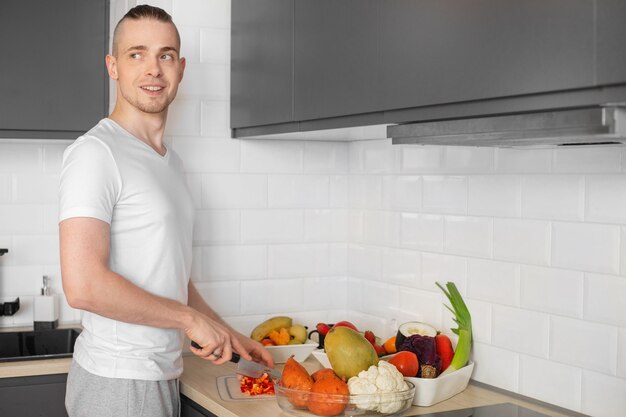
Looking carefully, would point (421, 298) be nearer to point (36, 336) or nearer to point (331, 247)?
point (331, 247)

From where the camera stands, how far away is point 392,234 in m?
2.82

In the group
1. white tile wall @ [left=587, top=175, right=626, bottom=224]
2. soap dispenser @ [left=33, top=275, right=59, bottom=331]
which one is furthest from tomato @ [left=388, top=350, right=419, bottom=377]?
soap dispenser @ [left=33, top=275, right=59, bottom=331]

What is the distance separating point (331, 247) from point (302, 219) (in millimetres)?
156

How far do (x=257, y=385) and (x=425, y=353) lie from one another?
456 millimetres

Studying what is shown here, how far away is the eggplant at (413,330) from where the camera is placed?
2.45 meters

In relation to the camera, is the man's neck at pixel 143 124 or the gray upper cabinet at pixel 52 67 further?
the gray upper cabinet at pixel 52 67

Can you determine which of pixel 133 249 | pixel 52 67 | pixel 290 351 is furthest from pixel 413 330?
pixel 52 67

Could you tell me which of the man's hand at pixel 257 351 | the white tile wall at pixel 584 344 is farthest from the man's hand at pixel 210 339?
the white tile wall at pixel 584 344

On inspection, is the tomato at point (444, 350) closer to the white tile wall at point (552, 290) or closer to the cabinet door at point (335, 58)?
the white tile wall at point (552, 290)

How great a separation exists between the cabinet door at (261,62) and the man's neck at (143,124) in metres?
0.36

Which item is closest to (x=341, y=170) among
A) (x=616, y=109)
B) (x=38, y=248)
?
(x=38, y=248)

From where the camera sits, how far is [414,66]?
186 cm

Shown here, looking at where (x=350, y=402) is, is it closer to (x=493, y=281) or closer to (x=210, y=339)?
(x=210, y=339)

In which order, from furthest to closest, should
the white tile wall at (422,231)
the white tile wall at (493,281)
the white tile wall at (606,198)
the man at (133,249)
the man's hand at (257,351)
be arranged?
the white tile wall at (422,231)
the man's hand at (257,351)
the white tile wall at (493,281)
the man at (133,249)
the white tile wall at (606,198)
